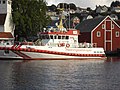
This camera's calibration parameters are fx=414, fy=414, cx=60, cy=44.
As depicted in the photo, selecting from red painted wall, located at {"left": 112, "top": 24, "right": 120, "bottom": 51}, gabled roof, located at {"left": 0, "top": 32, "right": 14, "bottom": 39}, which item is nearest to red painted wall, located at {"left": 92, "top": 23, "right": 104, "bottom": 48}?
red painted wall, located at {"left": 112, "top": 24, "right": 120, "bottom": 51}

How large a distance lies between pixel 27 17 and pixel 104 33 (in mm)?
14556

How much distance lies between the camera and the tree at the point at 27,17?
73.1m

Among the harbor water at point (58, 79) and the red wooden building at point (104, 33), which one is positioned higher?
the red wooden building at point (104, 33)

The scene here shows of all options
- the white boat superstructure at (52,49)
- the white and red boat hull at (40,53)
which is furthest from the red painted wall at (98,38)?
the white and red boat hull at (40,53)

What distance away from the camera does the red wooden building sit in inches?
2980

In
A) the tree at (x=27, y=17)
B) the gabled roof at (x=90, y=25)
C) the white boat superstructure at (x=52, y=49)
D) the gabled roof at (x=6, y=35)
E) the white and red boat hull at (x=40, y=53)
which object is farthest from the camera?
the gabled roof at (x=90, y=25)

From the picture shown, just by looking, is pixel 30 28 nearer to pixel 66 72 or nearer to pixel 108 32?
pixel 108 32

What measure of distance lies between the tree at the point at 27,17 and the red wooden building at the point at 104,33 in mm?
8741

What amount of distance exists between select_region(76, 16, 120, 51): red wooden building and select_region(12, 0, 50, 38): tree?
8741 millimetres

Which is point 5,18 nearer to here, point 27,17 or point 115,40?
point 27,17

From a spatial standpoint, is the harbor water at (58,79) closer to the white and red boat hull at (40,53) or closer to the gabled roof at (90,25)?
the white and red boat hull at (40,53)

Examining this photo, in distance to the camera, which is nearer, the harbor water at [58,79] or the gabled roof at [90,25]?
the harbor water at [58,79]

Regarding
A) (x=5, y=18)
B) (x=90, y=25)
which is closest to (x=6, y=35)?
(x=5, y=18)

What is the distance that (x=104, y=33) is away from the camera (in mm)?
76438
